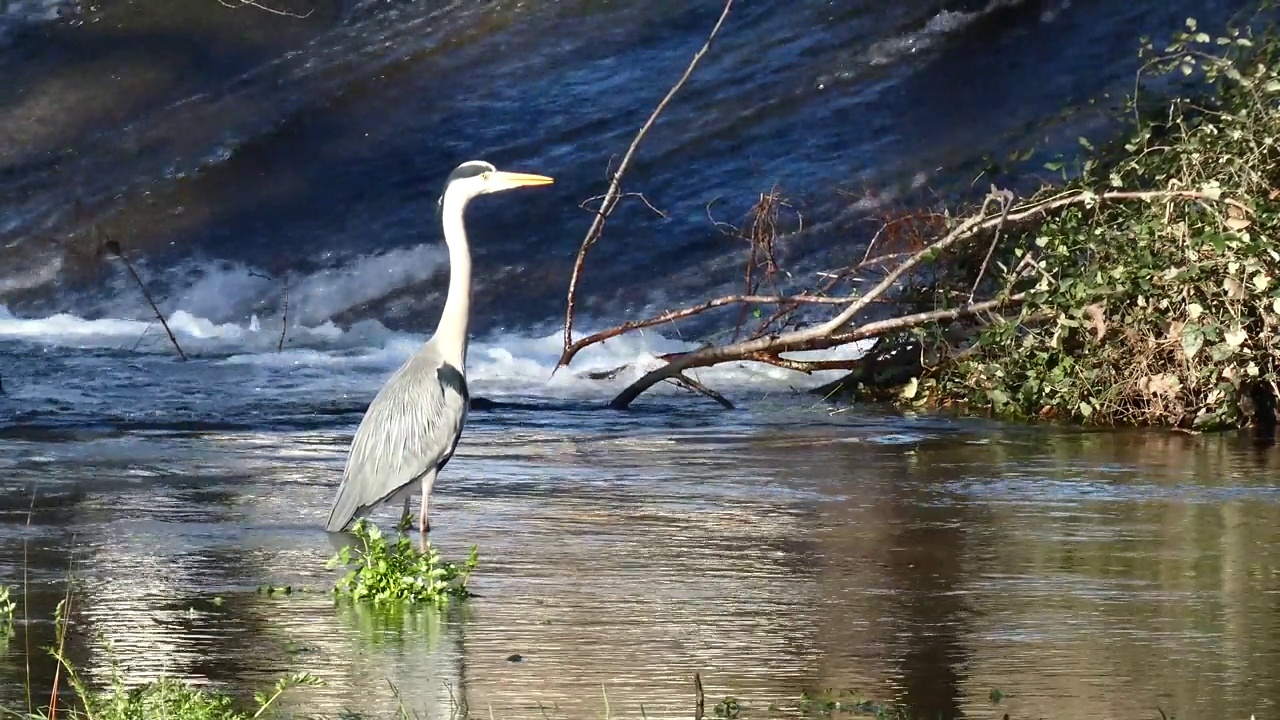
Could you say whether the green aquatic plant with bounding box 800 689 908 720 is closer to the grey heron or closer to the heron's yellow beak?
the grey heron

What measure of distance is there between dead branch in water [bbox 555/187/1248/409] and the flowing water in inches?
18.0

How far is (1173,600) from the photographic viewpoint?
23.6 ft

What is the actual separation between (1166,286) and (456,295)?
14.9ft

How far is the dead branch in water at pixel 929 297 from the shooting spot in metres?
12.6

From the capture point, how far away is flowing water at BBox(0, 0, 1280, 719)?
6344 millimetres

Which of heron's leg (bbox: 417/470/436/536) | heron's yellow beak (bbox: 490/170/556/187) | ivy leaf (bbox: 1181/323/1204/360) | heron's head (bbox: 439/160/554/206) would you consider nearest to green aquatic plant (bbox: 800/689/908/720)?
heron's leg (bbox: 417/470/436/536)

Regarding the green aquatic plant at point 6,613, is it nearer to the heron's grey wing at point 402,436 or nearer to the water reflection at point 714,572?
the water reflection at point 714,572

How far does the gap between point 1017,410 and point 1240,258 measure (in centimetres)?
188

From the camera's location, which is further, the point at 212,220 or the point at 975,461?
the point at 212,220

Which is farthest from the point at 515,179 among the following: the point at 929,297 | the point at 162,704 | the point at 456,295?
Result: the point at 162,704

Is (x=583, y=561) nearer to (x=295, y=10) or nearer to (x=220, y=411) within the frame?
(x=220, y=411)

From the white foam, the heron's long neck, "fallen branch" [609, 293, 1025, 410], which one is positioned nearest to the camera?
the heron's long neck

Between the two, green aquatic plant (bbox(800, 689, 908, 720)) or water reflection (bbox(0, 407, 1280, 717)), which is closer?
green aquatic plant (bbox(800, 689, 908, 720))

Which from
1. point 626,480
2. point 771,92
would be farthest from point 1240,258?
point 771,92
